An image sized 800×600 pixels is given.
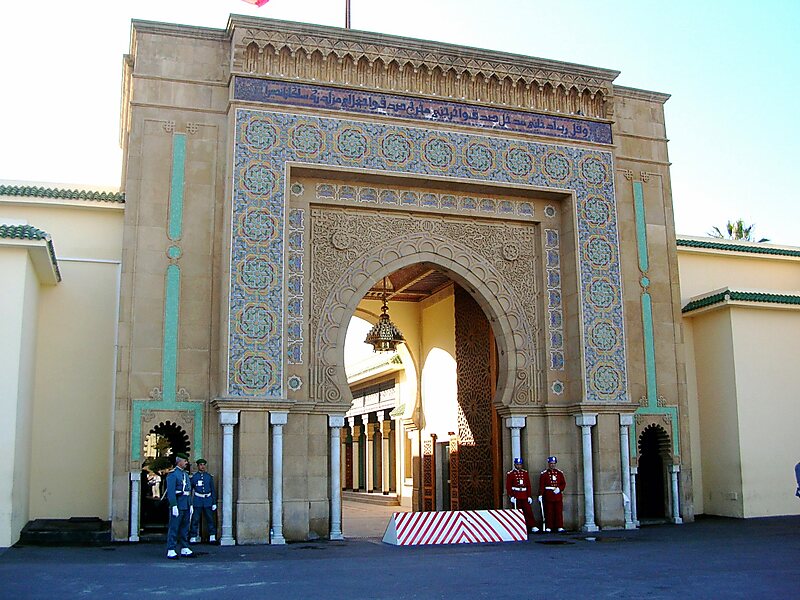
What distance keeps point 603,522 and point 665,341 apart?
305cm

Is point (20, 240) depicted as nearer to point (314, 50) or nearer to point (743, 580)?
point (314, 50)

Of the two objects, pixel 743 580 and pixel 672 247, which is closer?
pixel 743 580

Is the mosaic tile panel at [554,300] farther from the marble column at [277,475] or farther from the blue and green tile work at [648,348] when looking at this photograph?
the marble column at [277,475]

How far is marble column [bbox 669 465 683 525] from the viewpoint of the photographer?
13.3m

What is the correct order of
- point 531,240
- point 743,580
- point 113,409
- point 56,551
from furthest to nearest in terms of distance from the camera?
point 531,240
point 113,409
point 56,551
point 743,580

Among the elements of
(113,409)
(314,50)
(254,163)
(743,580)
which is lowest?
(743,580)

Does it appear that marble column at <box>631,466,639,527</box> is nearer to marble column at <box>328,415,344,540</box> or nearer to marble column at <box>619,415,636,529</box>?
marble column at <box>619,415,636,529</box>

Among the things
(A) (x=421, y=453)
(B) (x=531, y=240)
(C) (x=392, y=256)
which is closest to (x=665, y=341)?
(B) (x=531, y=240)

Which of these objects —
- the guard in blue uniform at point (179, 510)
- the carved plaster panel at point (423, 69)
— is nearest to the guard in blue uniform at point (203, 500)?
the guard in blue uniform at point (179, 510)

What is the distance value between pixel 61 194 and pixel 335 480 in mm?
5511

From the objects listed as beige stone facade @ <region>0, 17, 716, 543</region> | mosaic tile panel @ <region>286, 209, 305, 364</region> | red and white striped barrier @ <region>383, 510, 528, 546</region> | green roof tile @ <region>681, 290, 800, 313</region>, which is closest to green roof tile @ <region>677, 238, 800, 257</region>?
green roof tile @ <region>681, 290, 800, 313</region>

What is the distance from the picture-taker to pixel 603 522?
1255cm

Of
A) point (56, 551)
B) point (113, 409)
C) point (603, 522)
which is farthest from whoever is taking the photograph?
point (603, 522)

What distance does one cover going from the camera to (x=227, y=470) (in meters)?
11.1
